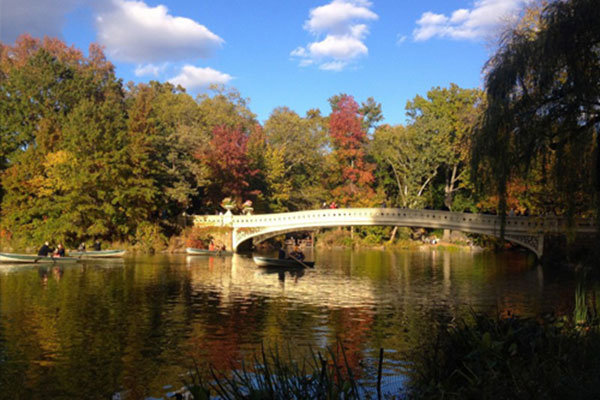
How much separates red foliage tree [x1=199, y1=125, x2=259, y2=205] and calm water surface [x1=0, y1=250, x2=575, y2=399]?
16890 millimetres

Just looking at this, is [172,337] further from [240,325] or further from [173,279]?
[173,279]

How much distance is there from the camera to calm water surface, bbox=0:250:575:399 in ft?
31.5

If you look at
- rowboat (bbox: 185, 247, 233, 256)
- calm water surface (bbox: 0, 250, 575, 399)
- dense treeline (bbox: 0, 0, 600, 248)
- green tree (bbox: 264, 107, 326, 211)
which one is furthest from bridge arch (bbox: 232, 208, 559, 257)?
green tree (bbox: 264, 107, 326, 211)

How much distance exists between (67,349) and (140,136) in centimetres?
2866

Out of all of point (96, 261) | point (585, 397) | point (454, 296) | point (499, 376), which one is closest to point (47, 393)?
point (499, 376)

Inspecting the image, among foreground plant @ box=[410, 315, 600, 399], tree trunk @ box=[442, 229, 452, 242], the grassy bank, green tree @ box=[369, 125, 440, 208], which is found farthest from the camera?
tree trunk @ box=[442, 229, 452, 242]

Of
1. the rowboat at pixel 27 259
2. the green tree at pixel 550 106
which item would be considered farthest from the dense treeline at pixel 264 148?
the rowboat at pixel 27 259

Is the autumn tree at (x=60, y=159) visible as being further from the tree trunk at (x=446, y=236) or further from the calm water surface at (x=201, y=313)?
the tree trunk at (x=446, y=236)

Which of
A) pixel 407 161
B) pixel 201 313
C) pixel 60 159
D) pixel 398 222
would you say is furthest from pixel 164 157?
pixel 201 313

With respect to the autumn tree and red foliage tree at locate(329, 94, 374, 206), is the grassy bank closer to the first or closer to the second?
the autumn tree

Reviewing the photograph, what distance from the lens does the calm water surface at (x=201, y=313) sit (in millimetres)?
9609

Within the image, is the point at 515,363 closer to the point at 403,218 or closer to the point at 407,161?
the point at 403,218

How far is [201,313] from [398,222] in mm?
21845

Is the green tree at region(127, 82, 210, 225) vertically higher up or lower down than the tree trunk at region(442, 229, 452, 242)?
higher up
